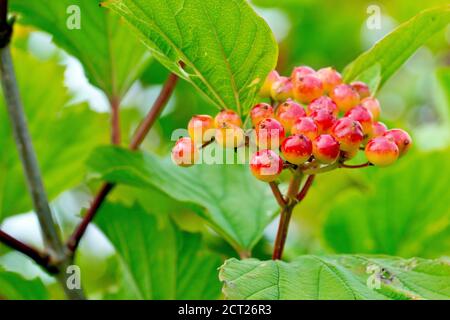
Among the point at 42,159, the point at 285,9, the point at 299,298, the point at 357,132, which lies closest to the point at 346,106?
the point at 357,132

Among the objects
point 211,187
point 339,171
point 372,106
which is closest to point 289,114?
point 372,106

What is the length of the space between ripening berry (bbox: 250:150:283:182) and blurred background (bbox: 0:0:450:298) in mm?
388

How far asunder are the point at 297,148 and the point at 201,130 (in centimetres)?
14

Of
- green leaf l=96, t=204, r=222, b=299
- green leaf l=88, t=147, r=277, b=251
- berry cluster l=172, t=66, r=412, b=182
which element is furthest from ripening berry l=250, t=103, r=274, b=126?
green leaf l=96, t=204, r=222, b=299

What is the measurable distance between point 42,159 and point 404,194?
814 millimetres

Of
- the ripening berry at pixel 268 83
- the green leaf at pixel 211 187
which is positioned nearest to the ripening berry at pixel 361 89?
the ripening berry at pixel 268 83

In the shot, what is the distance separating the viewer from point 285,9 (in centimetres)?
240

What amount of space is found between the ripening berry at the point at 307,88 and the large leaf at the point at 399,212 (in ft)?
2.01

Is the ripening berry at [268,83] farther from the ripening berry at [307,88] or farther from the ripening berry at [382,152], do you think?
the ripening berry at [382,152]

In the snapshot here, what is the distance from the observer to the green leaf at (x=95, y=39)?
136 cm

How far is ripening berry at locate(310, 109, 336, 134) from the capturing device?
95 cm

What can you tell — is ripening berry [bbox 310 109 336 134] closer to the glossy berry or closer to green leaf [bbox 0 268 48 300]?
the glossy berry

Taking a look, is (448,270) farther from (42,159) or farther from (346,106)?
(42,159)

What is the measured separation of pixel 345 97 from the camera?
3.32 feet
